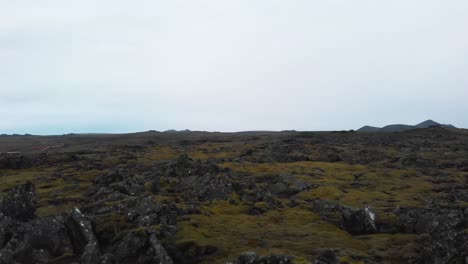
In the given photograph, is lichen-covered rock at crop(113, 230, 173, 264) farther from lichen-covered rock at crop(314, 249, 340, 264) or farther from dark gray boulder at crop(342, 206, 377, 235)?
dark gray boulder at crop(342, 206, 377, 235)

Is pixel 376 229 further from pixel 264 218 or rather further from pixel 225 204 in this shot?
pixel 225 204

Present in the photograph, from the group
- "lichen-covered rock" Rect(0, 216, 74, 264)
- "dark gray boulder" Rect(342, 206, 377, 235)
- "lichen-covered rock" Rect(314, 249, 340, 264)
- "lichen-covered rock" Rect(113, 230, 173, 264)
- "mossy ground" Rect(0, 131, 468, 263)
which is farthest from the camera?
"dark gray boulder" Rect(342, 206, 377, 235)

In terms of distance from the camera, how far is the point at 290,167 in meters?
92.9

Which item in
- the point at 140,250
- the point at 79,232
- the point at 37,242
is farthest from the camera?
the point at 79,232

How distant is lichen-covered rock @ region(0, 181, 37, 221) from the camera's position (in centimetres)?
4894

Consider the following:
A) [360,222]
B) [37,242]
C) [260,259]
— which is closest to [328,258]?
[260,259]

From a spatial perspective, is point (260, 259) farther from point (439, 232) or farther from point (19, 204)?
point (19, 204)

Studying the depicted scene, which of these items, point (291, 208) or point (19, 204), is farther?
point (291, 208)

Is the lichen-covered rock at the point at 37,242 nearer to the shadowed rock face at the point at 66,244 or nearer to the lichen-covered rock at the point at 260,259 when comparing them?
the shadowed rock face at the point at 66,244

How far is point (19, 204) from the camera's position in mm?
50000

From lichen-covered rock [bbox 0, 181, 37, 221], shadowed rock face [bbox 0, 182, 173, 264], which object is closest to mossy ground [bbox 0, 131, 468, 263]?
shadowed rock face [bbox 0, 182, 173, 264]

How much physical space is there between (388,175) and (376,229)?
137 feet

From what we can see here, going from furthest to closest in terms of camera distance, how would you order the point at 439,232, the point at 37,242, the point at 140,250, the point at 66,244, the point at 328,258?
the point at 66,244 → the point at 37,242 → the point at 140,250 → the point at 439,232 → the point at 328,258

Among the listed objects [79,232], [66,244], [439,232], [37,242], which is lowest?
[66,244]
